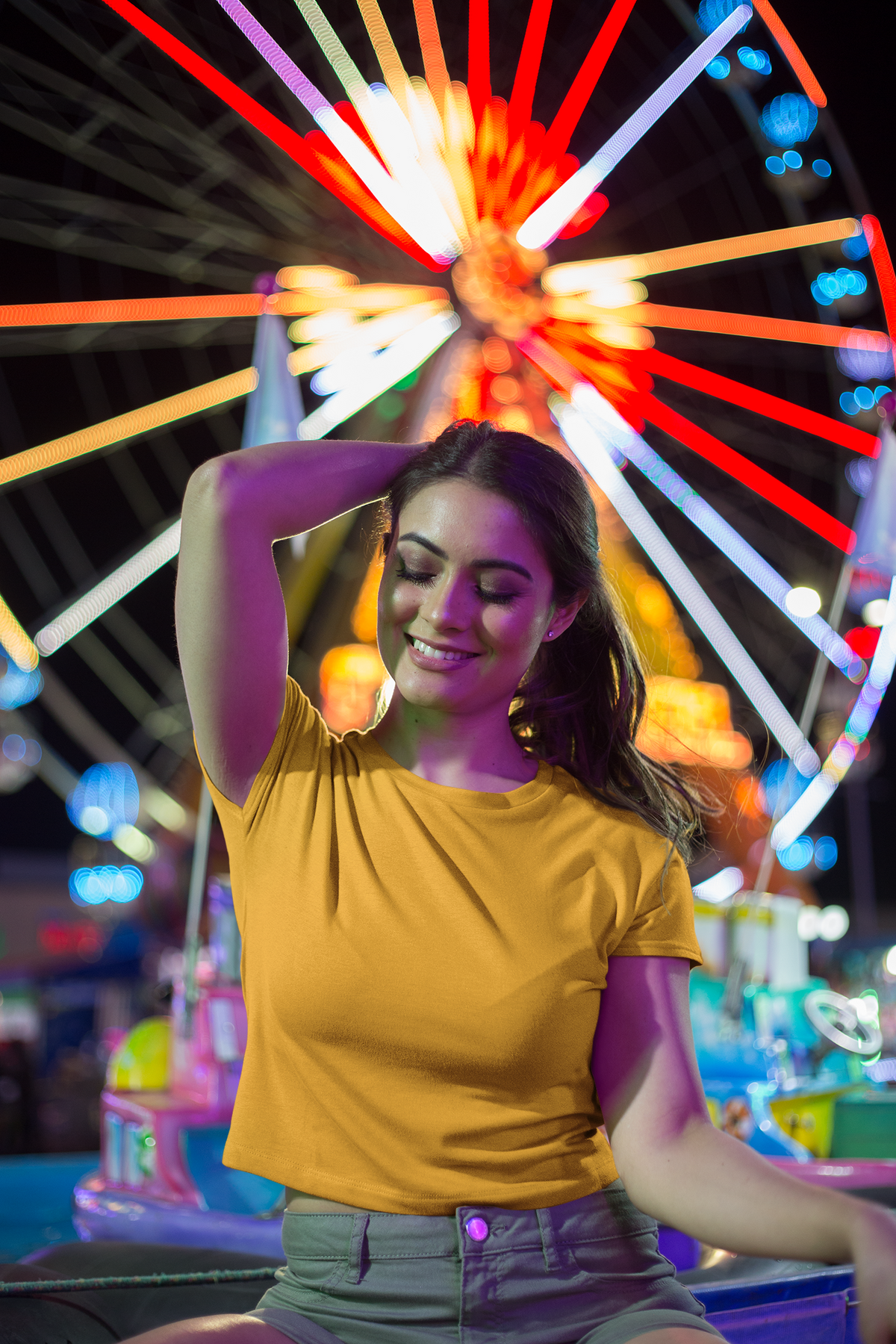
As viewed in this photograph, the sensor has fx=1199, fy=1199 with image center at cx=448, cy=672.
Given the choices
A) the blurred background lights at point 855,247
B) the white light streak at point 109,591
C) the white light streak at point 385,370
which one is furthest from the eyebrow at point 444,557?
the blurred background lights at point 855,247

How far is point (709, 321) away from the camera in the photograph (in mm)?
7129

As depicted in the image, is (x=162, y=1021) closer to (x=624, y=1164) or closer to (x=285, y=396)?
(x=285, y=396)

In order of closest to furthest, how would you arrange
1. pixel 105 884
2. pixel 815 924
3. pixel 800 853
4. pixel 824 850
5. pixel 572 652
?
pixel 572 652
pixel 815 924
pixel 800 853
pixel 824 850
pixel 105 884

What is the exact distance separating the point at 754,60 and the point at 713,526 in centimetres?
259

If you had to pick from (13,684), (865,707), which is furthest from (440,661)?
(13,684)

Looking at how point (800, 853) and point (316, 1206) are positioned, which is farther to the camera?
point (800, 853)

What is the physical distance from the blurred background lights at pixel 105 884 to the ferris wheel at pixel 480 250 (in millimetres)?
24247

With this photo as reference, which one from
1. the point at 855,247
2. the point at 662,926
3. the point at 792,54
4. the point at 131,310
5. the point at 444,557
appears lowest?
the point at 662,926

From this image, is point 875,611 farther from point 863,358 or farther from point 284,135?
point 284,135

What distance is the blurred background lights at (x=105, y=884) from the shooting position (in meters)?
30.9

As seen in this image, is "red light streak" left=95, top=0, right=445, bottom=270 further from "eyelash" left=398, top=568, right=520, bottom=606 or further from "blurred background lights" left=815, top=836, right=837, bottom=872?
"blurred background lights" left=815, top=836, right=837, bottom=872

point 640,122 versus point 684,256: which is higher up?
point 684,256

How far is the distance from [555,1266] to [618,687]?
0.91m

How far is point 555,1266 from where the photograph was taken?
1499 mm
